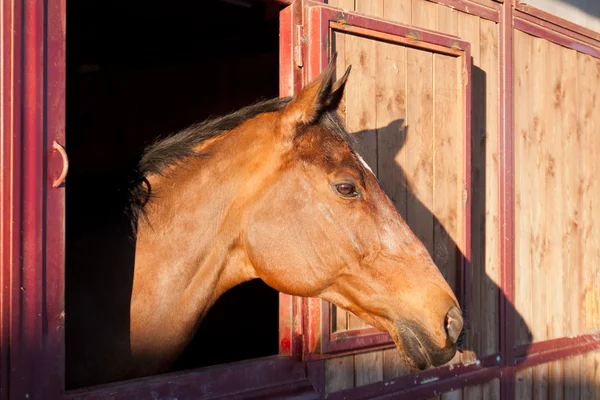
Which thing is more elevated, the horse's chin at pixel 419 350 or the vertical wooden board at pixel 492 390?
the horse's chin at pixel 419 350

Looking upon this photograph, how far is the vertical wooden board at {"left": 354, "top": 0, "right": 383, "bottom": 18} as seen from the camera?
10.5 feet

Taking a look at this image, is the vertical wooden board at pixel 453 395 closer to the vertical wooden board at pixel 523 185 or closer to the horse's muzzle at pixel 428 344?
the vertical wooden board at pixel 523 185

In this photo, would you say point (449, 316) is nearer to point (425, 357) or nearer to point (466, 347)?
point (425, 357)

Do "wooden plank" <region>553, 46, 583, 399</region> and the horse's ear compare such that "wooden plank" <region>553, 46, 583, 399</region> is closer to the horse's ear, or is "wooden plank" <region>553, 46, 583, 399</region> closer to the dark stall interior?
the dark stall interior

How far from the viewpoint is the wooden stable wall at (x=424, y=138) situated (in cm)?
310

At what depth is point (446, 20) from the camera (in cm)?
368

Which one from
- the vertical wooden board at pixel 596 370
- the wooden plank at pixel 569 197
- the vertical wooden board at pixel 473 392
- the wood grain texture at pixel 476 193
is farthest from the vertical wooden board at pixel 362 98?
the vertical wooden board at pixel 596 370

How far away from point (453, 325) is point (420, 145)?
1.39 m

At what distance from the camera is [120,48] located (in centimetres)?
596

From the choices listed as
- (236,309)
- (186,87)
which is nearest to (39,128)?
(236,309)

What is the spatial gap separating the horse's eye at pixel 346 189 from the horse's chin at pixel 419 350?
48 centimetres

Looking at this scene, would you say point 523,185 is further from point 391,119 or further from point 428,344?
point 428,344

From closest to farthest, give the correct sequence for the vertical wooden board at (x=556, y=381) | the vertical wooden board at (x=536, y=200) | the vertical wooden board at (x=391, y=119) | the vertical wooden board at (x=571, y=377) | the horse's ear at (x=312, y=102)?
the horse's ear at (x=312, y=102), the vertical wooden board at (x=391, y=119), the vertical wooden board at (x=536, y=200), the vertical wooden board at (x=556, y=381), the vertical wooden board at (x=571, y=377)

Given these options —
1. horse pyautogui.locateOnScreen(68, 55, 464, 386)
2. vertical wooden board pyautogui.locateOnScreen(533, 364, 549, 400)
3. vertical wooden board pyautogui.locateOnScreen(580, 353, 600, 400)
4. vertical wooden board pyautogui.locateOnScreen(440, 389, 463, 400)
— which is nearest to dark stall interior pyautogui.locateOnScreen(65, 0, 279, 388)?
vertical wooden board pyautogui.locateOnScreen(440, 389, 463, 400)
